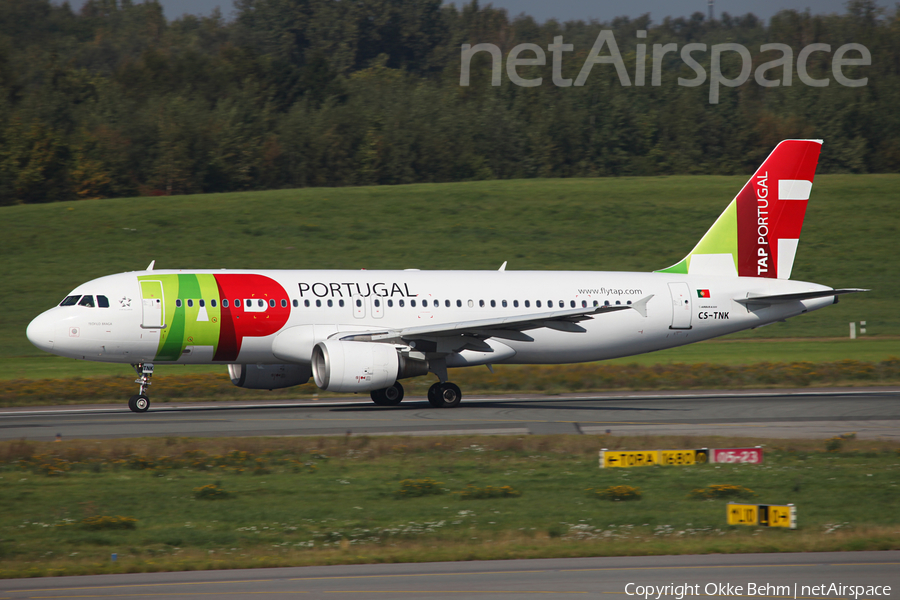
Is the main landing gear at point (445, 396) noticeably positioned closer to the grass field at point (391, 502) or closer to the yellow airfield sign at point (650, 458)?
the grass field at point (391, 502)

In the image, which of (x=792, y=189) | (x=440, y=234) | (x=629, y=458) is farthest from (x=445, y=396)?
(x=440, y=234)

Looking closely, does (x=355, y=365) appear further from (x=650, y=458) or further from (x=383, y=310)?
(x=650, y=458)

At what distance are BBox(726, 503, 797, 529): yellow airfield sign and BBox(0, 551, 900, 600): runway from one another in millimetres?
1242

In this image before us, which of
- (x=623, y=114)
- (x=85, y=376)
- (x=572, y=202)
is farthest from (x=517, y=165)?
(x=85, y=376)

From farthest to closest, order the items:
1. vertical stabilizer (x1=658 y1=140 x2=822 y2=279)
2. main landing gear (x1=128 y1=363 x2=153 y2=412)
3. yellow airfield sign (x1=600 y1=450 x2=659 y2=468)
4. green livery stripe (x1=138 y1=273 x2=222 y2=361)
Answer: vertical stabilizer (x1=658 y1=140 x2=822 y2=279) < main landing gear (x1=128 y1=363 x2=153 y2=412) < green livery stripe (x1=138 y1=273 x2=222 y2=361) < yellow airfield sign (x1=600 y1=450 x2=659 y2=468)

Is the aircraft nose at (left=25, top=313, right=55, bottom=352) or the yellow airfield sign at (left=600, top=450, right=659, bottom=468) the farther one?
the aircraft nose at (left=25, top=313, right=55, bottom=352)

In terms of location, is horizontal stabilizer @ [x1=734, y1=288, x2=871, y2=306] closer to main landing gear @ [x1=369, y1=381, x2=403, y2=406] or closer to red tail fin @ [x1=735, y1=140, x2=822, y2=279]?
red tail fin @ [x1=735, y1=140, x2=822, y2=279]

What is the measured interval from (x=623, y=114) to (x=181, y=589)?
96.4 m

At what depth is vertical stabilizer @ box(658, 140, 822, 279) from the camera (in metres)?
35.9

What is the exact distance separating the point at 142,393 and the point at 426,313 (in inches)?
351

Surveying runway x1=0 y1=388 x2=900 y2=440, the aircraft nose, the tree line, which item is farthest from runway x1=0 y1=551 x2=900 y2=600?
the tree line

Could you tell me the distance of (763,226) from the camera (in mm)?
36188

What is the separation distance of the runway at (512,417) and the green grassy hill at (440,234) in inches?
1062

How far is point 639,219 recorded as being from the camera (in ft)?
258
